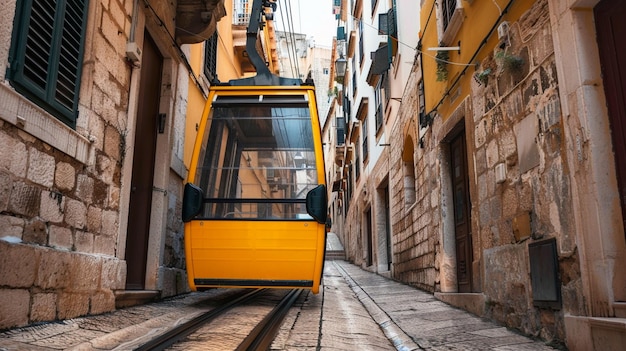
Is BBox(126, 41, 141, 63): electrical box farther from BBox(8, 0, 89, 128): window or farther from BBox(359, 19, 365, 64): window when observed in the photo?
BBox(359, 19, 365, 64): window

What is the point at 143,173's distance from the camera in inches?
247

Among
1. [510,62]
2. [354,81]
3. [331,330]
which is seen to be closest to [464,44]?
[510,62]

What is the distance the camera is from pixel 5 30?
3.10 meters

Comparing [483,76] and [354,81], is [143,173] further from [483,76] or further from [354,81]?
[354,81]

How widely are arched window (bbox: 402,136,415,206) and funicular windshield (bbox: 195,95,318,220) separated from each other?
166 inches

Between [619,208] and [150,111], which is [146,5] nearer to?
[150,111]

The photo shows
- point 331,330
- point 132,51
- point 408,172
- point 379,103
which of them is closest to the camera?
point 331,330

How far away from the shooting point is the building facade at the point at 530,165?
2953 millimetres

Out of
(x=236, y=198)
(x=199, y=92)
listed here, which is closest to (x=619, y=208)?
(x=236, y=198)

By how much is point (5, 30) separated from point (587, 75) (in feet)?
12.4

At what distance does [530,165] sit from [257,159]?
287cm

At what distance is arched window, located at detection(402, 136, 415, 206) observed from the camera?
364 inches

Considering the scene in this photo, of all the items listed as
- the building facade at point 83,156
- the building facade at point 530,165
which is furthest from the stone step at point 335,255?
the building facade at point 83,156

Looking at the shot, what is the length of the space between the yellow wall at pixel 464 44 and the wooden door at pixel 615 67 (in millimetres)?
840
